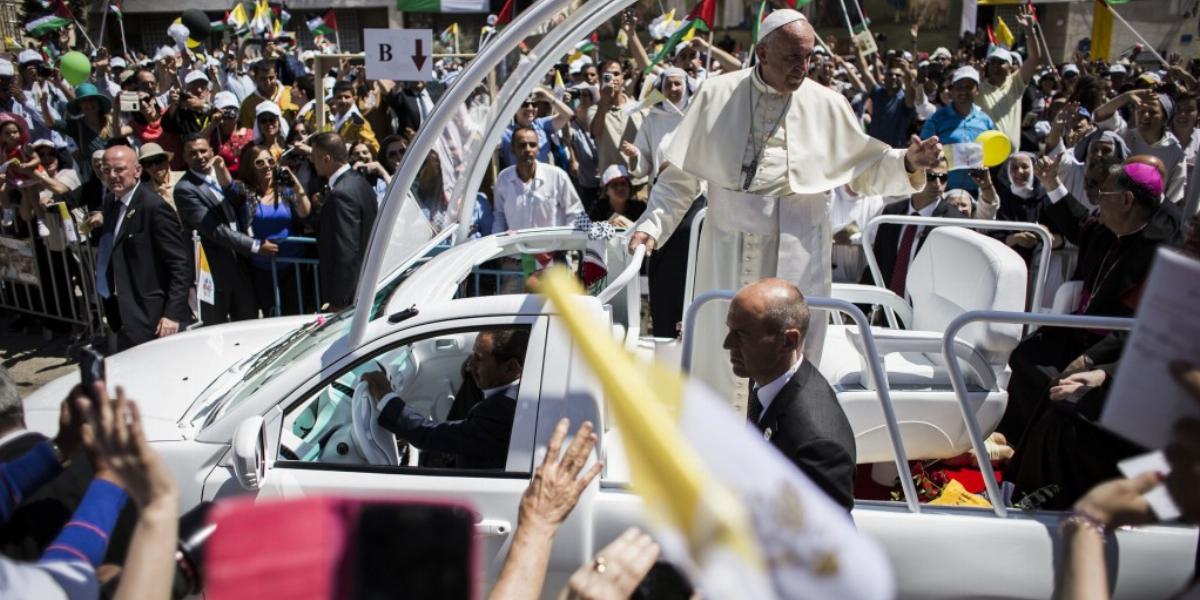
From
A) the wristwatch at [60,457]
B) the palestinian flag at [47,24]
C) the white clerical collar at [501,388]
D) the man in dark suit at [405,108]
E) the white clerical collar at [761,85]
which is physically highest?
the palestinian flag at [47,24]

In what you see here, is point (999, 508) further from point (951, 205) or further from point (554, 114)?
point (554, 114)

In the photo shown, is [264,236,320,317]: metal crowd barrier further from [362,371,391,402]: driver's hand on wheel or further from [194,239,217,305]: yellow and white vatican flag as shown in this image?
[362,371,391,402]: driver's hand on wheel

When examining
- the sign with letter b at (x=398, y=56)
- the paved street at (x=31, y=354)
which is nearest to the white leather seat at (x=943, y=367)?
the sign with letter b at (x=398, y=56)

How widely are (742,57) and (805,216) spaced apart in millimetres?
12349

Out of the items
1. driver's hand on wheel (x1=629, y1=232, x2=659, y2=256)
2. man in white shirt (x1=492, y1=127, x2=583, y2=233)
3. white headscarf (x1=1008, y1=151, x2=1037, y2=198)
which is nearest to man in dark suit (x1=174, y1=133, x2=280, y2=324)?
man in white shirt (x1=492, y1=127, x2=583, y2=233)

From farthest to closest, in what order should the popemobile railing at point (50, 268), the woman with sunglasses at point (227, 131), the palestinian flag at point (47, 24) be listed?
1. the palestinian flag at point (47, 24)
2. the woman with sunglasses at point (227, 131)
3. the popemobile railing at point (50, 268)

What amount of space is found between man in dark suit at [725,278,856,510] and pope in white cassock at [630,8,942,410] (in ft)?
4.62

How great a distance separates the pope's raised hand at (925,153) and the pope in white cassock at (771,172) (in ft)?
0.41

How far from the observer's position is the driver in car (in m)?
2.94

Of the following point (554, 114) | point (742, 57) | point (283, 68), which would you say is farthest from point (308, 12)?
point (554, 114)

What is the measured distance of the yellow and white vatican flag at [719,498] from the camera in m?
0.89

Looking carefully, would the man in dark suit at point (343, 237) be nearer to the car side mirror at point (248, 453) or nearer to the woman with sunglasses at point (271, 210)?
the woman with sunglasses at point (271, 210)

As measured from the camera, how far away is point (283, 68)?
15.5 m

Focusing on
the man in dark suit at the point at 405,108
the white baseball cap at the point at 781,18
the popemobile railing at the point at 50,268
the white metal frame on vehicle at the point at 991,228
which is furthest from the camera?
the man in dark suit at the point at 405,108
